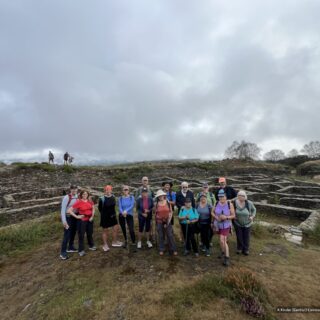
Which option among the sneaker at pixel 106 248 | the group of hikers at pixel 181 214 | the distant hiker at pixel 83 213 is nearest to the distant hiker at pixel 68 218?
the group of hikers at pixel 181 214

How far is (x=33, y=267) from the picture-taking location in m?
6.97

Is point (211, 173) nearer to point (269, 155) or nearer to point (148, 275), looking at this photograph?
point (148, 275)

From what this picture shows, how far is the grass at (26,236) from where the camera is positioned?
8.38 m

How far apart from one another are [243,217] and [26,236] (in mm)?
8168

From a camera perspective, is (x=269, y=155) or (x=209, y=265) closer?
(x=209, y=265)

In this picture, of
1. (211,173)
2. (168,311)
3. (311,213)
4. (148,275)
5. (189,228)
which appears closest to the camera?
(168,311)

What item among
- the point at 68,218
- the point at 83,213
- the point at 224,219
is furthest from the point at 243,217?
the point at 68,218

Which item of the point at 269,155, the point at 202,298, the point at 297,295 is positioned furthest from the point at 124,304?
the point at 269,155

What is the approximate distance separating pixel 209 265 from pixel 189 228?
1.09m

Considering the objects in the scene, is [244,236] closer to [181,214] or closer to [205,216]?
[205,216]

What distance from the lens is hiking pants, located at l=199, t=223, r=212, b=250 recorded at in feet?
21.6

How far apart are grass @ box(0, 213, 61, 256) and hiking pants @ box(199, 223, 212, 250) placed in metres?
5.98

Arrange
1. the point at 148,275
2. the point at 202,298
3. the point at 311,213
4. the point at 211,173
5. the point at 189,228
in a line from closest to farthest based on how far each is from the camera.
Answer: the point at 202,298
the point at 148,275
the point at 189,228
the point at 311,213
the point at 211,173

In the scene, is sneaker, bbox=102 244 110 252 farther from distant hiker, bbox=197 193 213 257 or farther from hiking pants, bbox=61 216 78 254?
distant hiker, bbox=197 193 213 257
